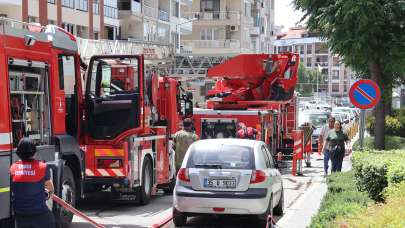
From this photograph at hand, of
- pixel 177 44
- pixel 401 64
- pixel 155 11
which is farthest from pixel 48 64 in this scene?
pixel 177 44

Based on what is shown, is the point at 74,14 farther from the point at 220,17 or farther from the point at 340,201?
the point at 220,17

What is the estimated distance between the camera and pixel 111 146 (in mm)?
13336

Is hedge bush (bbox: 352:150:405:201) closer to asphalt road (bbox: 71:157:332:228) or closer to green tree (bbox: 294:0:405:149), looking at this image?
asphalt road (bbox: 71:157:332:228)

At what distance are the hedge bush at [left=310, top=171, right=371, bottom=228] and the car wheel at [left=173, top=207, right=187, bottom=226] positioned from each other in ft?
7.83

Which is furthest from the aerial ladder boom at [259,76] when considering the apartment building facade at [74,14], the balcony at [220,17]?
the balcony at [220,17]

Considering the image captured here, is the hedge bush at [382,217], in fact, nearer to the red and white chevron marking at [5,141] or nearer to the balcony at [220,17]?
the red and white chevron marking at [5,141]

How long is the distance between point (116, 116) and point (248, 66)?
1091cm

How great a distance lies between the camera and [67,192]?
11047 mm

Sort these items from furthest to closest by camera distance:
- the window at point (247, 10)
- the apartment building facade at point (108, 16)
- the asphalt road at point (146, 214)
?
the window at point (247, 10), the apartment building facade at point (108, 16), the asphalt road at point (146, 214)

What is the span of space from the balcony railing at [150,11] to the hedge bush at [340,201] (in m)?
41.8

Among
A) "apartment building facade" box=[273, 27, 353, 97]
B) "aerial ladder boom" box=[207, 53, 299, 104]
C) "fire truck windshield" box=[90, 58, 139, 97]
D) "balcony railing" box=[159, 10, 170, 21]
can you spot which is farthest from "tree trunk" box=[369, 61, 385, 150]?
"apartment building facade" box=[273, 27, 353, 97]

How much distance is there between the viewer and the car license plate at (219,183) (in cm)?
1109

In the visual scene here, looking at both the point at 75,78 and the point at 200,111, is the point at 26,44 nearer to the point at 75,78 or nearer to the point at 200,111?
the point at 75,78

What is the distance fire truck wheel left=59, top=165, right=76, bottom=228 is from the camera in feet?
36.0
